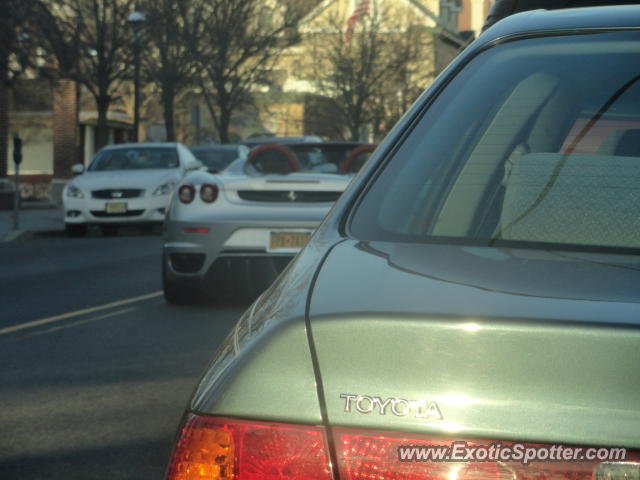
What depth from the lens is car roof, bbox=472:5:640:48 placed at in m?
2.54

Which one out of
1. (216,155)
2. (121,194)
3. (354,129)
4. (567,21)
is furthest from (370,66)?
(567,21)

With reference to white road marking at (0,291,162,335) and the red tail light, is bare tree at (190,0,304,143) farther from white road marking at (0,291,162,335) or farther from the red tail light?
the red tail light

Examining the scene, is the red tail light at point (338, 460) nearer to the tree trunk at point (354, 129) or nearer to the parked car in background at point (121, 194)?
the parked car in background at point (121, 194)

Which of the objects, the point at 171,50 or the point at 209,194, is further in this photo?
the point at 171,50

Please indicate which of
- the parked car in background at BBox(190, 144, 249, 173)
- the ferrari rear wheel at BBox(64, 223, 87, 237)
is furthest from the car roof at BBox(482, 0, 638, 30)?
the parked car in background at BBox(190, 144, 249, 173)

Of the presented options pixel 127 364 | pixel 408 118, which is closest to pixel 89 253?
pixel 127 364

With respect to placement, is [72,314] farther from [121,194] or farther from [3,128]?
[3,128]

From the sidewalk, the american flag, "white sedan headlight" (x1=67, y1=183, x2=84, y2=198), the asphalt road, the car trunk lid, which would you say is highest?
the american flag

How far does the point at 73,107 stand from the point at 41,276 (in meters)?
29.9

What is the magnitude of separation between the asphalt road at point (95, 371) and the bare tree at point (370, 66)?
45434 millimetres

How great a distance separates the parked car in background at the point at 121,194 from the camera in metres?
19.5

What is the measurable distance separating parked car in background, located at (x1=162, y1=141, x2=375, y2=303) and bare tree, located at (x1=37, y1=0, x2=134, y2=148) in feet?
67.6

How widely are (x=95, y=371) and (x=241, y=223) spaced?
8.60 feet

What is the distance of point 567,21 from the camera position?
Answer: 2586 millimetres
